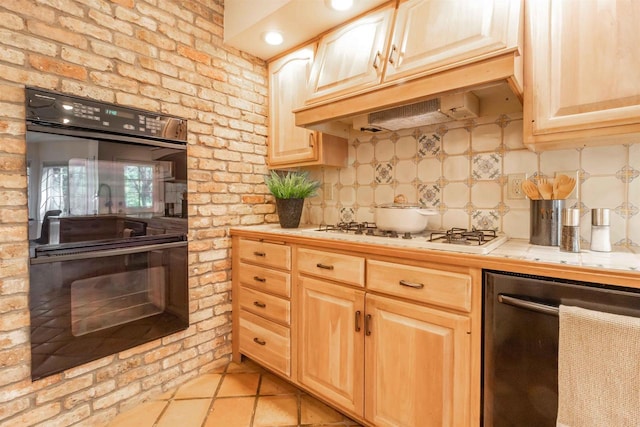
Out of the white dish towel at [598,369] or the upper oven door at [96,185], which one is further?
the upper oven door at [96,185]

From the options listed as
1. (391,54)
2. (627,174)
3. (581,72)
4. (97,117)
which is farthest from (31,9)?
(627,174)

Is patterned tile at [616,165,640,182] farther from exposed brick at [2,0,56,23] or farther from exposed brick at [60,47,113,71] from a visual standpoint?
exposed brick at [2,0,56,23]

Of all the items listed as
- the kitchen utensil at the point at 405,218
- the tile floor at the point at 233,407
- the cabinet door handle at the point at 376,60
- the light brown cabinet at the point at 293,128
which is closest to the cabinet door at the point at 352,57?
the cabinet door handle at the point at 376,60

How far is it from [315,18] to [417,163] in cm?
105

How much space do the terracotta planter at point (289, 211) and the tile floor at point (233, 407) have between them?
1010 mm

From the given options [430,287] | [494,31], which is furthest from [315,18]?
[430,287]

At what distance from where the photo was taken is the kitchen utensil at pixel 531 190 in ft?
4.74

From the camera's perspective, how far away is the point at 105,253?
1.61m

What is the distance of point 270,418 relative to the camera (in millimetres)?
1663

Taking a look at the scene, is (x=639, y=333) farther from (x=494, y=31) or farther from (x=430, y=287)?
(x=494, y=31)

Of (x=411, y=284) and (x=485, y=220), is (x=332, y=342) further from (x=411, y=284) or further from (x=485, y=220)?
(x=485, y=220)

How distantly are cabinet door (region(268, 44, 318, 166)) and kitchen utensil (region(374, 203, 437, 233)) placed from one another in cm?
71

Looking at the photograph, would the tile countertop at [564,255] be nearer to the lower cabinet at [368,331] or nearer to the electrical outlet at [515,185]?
the lower cabinet at [368,331]

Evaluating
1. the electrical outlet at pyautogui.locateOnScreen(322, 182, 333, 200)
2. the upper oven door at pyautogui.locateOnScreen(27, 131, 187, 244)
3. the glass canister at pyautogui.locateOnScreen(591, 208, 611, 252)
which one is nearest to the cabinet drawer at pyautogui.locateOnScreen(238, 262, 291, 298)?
the upper oven door at pyautogui.locateOnScreen(27, 131, 187, 244)
